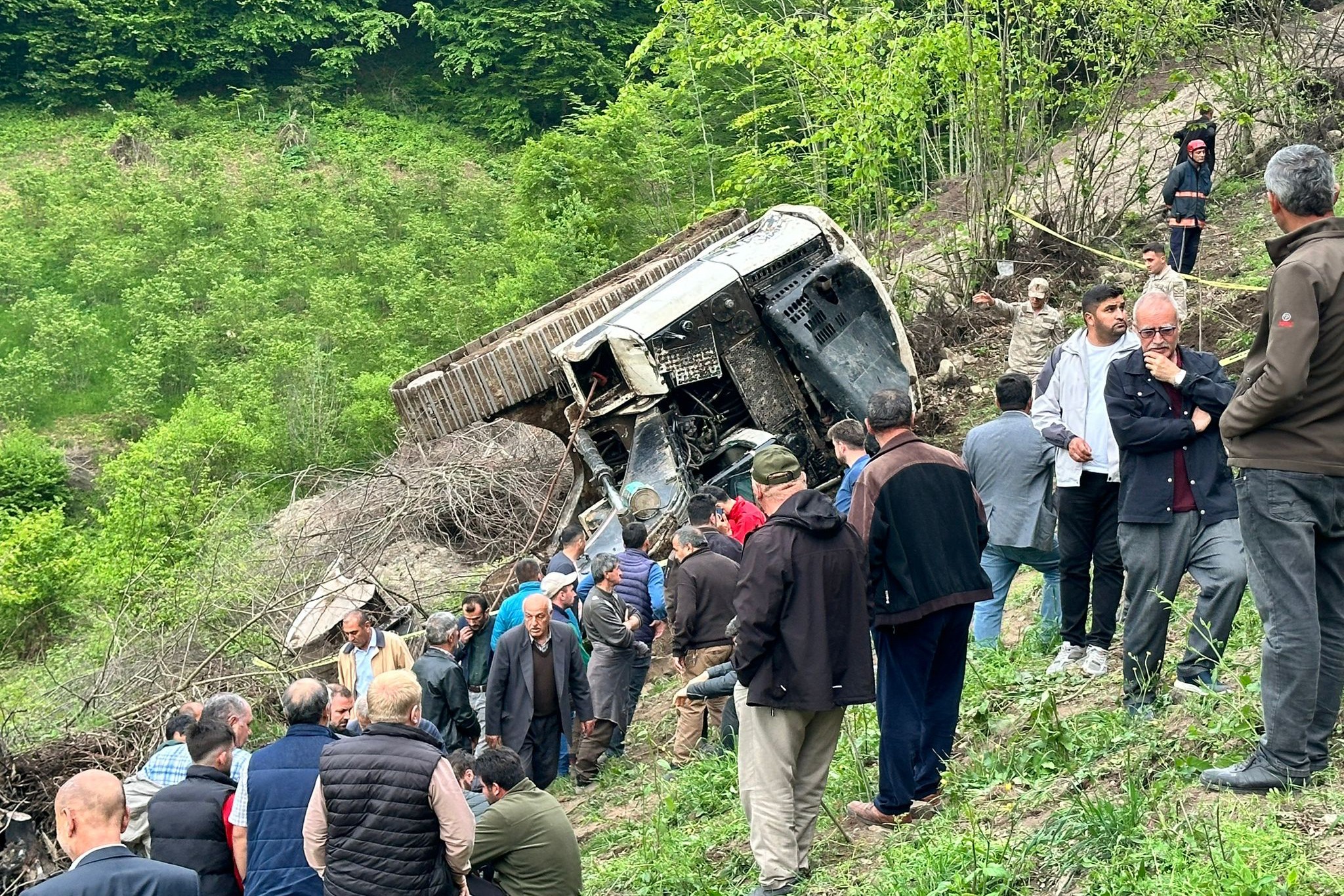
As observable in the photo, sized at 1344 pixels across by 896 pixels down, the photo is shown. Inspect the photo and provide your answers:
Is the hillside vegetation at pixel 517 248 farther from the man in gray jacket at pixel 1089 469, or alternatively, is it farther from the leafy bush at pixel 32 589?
the man in gray jacket at pixel 1089 469

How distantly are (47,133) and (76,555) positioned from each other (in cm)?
2050

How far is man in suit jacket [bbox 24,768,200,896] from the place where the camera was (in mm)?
3740

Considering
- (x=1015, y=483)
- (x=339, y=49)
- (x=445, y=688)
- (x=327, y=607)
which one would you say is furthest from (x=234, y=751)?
(x=339, y=49)

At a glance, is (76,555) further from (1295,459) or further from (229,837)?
(1295,459)

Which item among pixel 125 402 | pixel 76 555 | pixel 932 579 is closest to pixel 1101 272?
pixel 932 579

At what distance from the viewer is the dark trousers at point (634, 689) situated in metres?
8.14

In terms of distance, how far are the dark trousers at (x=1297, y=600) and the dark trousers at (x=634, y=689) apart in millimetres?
4534

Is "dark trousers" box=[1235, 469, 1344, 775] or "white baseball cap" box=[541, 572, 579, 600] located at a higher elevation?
"dark trousers" box=[1235, 469, 1344, 775]

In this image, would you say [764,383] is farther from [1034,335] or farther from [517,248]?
[517,248]

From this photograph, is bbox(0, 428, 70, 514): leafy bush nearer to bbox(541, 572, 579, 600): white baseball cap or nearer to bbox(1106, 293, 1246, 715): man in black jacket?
bbox(541, 572, 579, 600): white baseball cap

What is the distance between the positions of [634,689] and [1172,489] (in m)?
4.10

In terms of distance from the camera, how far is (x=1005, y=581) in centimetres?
696

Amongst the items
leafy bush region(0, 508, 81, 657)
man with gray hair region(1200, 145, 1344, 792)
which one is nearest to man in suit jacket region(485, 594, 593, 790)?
man with gray hair region(1200, 145, 1344, 792)

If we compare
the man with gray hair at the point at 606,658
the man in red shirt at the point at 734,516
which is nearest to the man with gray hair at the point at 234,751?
the man with gray hair at the point at 606,658
